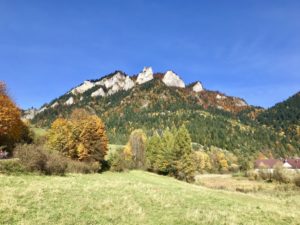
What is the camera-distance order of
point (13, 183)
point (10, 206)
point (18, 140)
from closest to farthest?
point (10, 206), point (13, 183), point (18, 140)

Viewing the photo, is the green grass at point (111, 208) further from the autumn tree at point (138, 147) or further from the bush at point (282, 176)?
the autumn tree at point (138, 147)

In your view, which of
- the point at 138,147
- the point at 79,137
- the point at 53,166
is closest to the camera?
the point at 53,166

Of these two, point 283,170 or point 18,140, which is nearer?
point 18,140

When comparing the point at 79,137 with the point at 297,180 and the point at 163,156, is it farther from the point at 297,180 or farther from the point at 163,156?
the point at 297,180

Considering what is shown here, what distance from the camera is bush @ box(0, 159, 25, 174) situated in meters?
30.7

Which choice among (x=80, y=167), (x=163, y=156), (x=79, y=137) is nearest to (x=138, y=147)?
(x=163, y=156)

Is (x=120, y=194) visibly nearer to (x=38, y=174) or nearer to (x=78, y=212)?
(x=78, y=212)

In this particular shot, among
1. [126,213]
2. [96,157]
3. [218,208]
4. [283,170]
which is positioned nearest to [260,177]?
[283,170]

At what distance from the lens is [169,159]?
80250 millimetres

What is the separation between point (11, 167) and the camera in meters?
31.8

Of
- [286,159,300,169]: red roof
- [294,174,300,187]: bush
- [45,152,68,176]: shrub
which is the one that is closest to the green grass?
[45,152,68,176]: shrub

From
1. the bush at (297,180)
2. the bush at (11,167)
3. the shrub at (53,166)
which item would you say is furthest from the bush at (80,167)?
the bush at (297,180)

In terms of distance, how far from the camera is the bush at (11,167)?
101ft

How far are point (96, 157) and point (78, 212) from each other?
160ft
